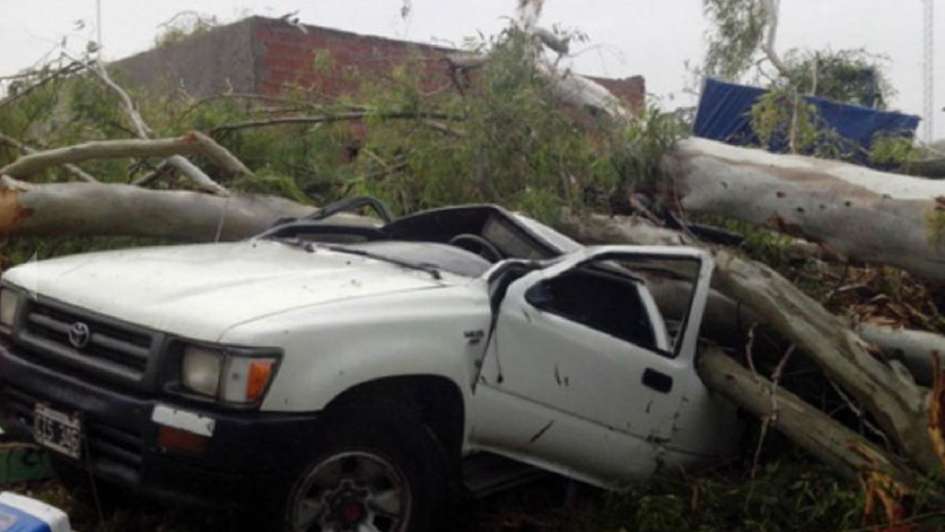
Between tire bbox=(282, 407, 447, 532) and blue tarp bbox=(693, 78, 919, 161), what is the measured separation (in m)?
4.79

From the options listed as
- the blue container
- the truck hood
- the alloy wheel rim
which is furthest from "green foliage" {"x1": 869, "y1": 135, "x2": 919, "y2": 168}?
the blue container

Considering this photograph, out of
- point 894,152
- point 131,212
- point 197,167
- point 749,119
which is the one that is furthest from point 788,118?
point 131,212

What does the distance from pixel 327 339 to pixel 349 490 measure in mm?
525

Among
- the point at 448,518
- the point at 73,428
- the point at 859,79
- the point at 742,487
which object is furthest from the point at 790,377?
the point at 859,79

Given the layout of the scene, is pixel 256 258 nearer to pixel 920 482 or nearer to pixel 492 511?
pixel 492 511

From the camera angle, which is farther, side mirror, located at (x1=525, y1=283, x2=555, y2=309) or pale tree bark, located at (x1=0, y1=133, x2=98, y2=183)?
pale tree bark, located at (x1=0, y1=133, x2=98, y2=183)

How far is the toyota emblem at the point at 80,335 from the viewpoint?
4.02m

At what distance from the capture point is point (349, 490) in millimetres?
3951

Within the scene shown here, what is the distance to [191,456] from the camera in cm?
367

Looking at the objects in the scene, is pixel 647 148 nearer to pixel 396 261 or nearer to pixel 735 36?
pixel 396 261

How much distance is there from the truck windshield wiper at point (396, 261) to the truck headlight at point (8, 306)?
4.42ft

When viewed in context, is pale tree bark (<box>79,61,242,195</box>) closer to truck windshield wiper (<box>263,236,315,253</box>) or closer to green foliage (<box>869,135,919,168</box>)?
truck windshield wiper (<box>263,236,315,253</box>)

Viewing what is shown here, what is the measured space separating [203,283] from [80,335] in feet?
1.46

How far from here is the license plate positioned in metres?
3.89
